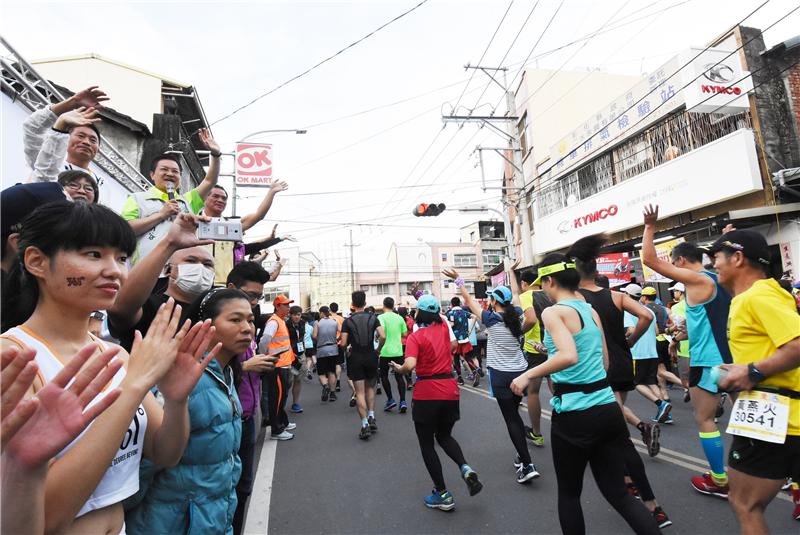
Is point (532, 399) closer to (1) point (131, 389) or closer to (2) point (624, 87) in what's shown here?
(1) point (131, 389)

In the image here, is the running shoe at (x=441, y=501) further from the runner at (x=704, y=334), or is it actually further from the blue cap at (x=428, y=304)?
the runner at (x=704, y=334)

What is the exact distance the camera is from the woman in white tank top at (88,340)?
1145mm

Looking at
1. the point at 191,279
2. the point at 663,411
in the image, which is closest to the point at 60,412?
the point at 191,279

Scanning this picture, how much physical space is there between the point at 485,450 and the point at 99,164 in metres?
7.58

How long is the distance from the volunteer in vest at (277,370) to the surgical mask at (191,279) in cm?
289

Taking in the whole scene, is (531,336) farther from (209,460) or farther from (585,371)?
(209,460)

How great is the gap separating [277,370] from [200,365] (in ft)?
16.5

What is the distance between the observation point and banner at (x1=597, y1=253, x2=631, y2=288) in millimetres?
12578

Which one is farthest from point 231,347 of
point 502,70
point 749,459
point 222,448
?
point 502,70

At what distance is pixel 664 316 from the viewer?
7.77 metres

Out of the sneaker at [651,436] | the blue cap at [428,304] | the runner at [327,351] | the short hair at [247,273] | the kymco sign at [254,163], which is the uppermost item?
the kymco sign at [254,163]

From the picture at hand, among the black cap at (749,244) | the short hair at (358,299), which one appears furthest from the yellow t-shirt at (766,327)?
the short hair at (358,299)

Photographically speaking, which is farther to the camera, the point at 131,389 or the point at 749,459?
the point at 749,459

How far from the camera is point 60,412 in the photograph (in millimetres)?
975
